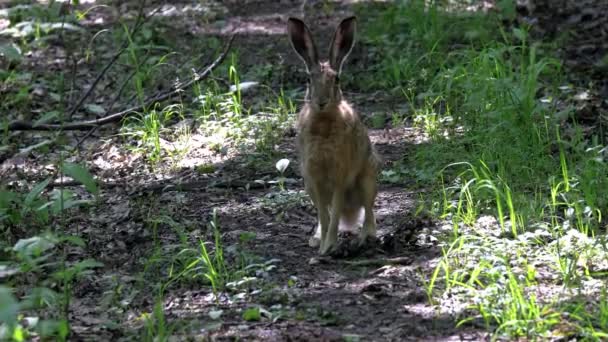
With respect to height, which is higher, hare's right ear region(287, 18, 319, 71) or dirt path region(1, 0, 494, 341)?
hare's right ear region(287, 18, 319, 71)

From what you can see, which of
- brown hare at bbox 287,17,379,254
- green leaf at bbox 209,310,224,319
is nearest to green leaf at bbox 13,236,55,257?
green leaf at bbox 209,310,224,319

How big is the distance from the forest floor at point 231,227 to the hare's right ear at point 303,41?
1.08m

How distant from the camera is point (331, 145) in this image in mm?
6098

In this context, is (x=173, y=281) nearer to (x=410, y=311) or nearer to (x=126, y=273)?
(x=126, y=273)

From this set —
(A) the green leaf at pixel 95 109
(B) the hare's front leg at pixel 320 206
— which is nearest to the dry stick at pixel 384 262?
(B) the hare's front leg at pixel 320 206

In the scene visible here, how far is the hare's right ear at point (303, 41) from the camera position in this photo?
6.16m

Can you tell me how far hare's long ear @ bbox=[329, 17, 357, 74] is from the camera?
6223 mm

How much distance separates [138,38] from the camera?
10.7 metres

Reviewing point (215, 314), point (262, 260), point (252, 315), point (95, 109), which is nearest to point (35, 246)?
point (215, 314)

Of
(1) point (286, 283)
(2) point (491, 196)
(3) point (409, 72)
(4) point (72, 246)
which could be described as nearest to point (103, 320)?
(1) point (286, 283)

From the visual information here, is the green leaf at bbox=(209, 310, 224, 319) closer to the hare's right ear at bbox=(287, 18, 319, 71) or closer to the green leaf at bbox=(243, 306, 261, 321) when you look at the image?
the green leaf at bbox=(243, 306, 261, 321)

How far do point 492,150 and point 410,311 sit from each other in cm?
242

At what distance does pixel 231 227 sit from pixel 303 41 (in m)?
1.30

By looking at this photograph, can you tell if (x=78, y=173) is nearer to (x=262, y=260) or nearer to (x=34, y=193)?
(x=34, y=193)
